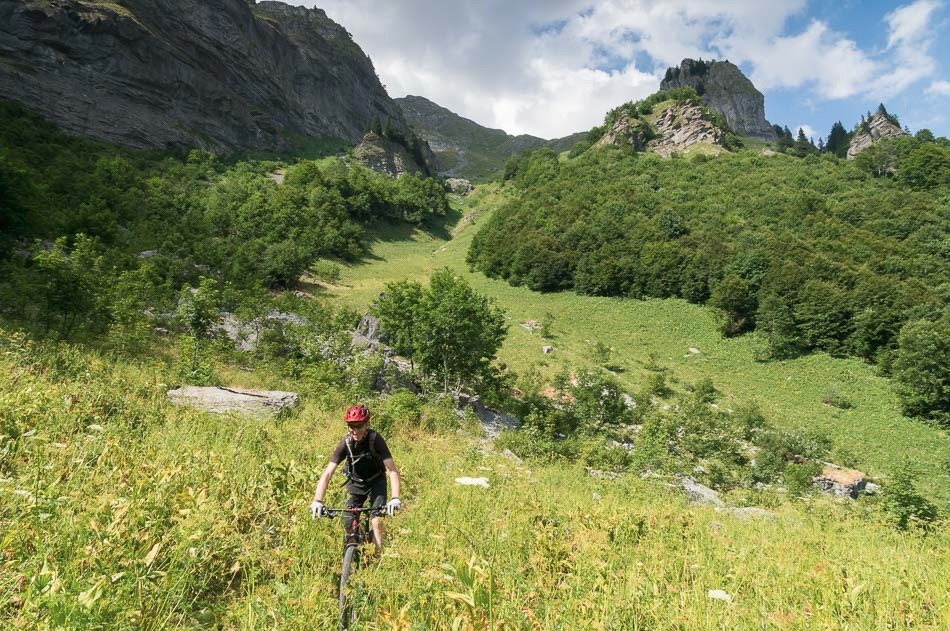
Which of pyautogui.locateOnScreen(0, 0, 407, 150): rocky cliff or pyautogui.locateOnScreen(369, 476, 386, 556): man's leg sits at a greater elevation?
pyautogui.locateOnScreen(0, 0, 407, 150): rocky cliff

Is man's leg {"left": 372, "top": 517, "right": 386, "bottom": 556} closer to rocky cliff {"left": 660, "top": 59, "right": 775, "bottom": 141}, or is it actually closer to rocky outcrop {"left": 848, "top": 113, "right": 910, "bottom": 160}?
rocky outcrop {"left": 848, "top": 113, "right": 910, "bottom": 160}

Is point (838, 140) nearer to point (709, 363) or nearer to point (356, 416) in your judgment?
point (709, 363)

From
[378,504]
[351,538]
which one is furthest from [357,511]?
[378,504]

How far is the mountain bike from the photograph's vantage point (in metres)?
3.35

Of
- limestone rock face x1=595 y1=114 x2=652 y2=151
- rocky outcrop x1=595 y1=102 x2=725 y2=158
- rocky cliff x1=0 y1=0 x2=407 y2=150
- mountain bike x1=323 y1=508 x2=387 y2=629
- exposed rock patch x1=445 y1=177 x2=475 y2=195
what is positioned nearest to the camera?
mountain bike x1=323 y1=508 x2=387 y2=629

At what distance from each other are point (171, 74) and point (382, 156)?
36127mm

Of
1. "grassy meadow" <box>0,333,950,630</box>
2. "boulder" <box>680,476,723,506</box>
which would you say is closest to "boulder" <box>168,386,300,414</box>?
"grassy meadow" <box>0,333,950,630</box>

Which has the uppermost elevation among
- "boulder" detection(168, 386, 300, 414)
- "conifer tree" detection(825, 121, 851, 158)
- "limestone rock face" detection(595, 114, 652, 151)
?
"conifer tree" detection(825, 121, 851, 158)

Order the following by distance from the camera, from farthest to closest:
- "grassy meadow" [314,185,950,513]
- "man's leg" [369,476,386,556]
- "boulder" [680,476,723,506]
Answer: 1. "grassy meadow" [314,185,950,513]
2. "boulder" [680,476,723,506]
3. "man's leg" [369,476,386,556]

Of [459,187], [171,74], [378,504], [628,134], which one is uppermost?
[628,134]

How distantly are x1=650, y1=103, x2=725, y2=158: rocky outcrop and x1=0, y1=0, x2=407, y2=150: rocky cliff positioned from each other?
241 feet

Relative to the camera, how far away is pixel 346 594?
3344mm

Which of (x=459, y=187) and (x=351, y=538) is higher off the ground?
(x=459, y=187)

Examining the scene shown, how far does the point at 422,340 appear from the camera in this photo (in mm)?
17984
